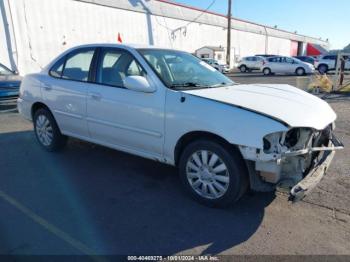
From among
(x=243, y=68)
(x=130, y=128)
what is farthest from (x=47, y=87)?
(x=243, y=68)

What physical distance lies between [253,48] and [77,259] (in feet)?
149

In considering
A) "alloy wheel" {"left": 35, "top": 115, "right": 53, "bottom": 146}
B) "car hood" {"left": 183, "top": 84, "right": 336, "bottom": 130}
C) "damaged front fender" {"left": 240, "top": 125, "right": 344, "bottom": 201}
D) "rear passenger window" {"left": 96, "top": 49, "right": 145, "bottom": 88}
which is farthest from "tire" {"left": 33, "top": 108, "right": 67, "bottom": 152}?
"damaged front fender" {"left": 240, "top": 125, "right": 344, "bottom": 201}

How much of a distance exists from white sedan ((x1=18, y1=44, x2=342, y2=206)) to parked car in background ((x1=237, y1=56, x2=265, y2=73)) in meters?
28.1

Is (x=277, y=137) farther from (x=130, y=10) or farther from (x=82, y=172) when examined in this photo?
(x=130, y=10)

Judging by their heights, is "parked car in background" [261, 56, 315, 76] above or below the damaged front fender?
below

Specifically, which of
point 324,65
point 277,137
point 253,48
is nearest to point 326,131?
point 277,137

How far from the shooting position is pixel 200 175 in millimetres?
3621

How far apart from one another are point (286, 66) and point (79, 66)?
83.4 ft

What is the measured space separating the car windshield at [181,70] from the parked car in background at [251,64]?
27704 mm

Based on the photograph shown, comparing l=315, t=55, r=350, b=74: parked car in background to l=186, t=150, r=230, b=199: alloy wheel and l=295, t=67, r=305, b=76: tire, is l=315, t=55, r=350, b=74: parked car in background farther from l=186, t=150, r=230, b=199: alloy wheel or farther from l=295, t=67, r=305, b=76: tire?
l=186, t=150, r=230, b=199: alloy wheel

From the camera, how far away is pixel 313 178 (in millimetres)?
3162

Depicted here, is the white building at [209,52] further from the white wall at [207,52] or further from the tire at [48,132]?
the tire at [48,132]

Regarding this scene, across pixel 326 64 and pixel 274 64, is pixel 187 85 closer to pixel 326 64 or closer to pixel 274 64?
pixel 274 64

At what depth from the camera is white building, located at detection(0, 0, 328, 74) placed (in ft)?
56.5
